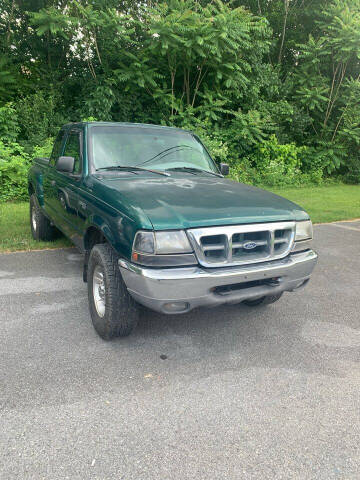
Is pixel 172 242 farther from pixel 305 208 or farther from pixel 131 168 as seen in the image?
pixel 305 208

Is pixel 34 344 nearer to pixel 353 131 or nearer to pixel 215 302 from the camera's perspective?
pixel 215 302

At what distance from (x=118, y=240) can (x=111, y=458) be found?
147 cm

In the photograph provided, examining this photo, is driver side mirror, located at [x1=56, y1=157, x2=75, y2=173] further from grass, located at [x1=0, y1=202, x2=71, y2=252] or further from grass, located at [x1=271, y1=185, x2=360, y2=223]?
grass, located at [x1=271, y1=185, x2=360, y2=223]

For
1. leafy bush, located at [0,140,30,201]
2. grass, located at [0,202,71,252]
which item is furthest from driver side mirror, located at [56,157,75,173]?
leafy bush, located at [0,140,30,201]

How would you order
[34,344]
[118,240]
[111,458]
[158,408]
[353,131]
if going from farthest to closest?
[353,131] < [34,344] < [118,240] < [158,408] < [111,458]

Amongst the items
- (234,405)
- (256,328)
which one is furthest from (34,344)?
(256,328)

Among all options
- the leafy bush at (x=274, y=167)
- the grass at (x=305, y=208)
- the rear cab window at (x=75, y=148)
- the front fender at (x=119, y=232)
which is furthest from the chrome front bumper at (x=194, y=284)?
the leafy bush at (x=274, y=167)

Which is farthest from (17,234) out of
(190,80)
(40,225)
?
(190,80)

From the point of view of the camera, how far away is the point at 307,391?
8.81 ft

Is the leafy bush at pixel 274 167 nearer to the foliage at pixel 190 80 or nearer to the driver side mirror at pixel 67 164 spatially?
the foliage at pixel 190 80

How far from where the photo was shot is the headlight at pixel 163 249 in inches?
106

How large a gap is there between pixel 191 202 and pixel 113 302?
1.01m

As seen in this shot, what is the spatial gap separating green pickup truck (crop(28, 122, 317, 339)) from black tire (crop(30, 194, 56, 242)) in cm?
203

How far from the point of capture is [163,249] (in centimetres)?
271
